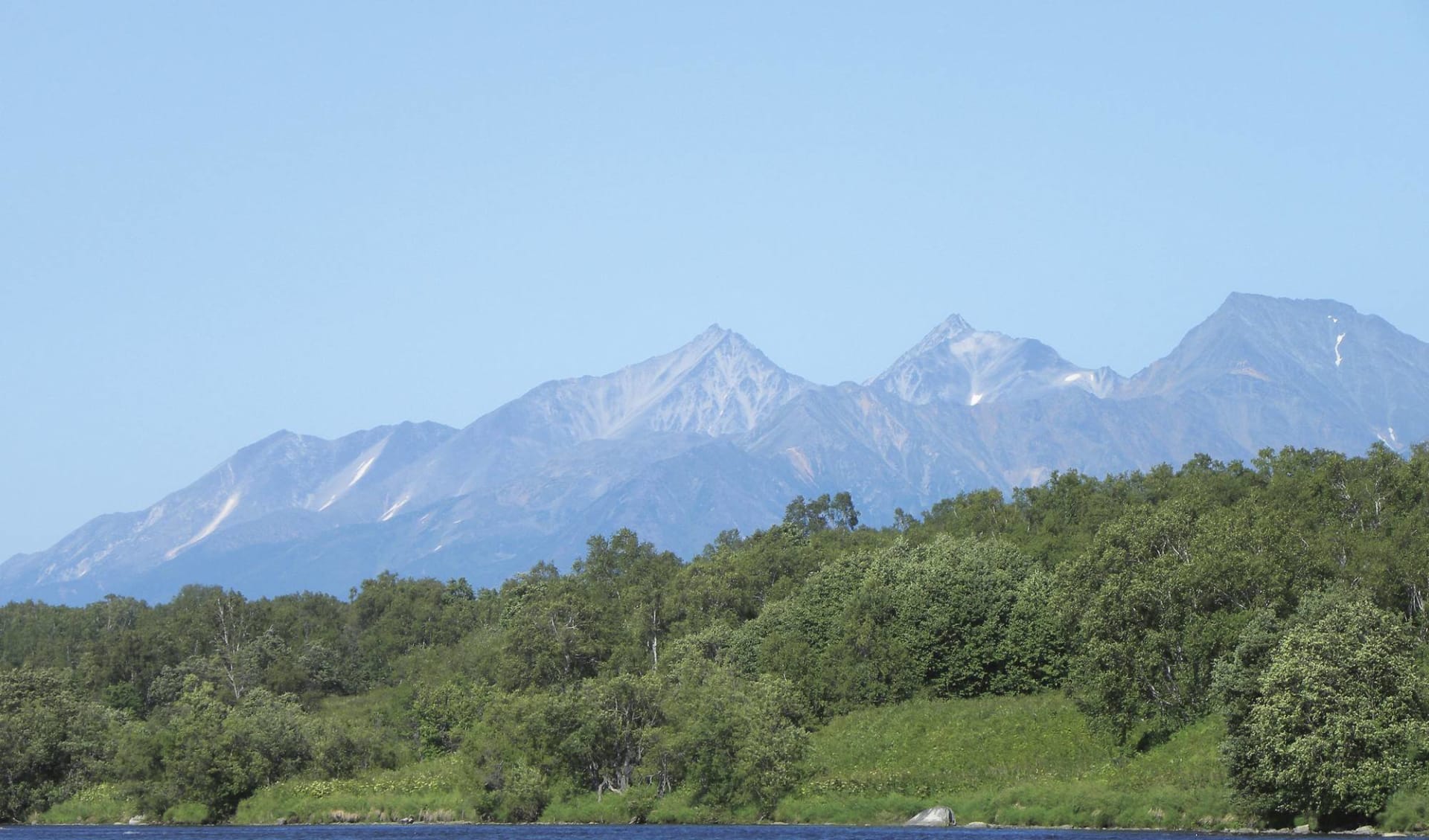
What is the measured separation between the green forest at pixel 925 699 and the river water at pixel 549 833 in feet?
8.25

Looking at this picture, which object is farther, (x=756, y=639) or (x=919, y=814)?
(x=756, y=639)

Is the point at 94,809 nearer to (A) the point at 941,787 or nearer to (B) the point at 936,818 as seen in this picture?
(A) the point at 941,787

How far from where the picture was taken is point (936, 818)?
283ft

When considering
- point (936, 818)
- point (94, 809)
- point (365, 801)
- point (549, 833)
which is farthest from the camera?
point (94, 809)

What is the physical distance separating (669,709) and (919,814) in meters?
17.1

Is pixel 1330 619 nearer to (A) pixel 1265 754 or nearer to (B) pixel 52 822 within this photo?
(A) pixel 1265 754

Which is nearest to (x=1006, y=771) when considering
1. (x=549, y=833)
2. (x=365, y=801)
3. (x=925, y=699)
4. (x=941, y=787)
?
(x=941, y=787)

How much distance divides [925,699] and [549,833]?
107 feet

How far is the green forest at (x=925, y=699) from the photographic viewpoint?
72.2 m

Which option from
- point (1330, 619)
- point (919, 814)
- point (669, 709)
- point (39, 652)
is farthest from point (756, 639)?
point (39, 652)

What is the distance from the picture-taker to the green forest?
72250mm

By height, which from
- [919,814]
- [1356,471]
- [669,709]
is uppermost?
[1356,471]

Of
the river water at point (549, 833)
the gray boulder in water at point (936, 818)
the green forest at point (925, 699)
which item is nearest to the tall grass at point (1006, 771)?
the green forest at point (925, 699)

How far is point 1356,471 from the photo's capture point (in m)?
124
